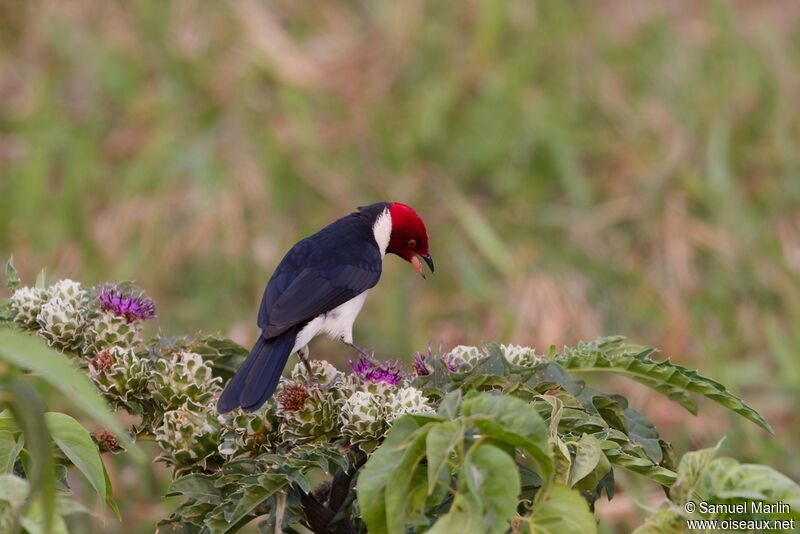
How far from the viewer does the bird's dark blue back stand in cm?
227

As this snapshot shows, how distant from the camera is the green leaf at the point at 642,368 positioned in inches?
59.4

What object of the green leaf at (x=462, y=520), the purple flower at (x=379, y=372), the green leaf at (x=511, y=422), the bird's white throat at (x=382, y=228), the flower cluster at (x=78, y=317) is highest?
the bird's white throat at (x=382, y=228)

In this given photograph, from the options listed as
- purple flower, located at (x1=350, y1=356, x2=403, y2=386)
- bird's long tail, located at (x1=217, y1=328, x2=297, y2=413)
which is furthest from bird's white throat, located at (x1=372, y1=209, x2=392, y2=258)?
purple flower, located at (x1=350, y1=356, x2=403, y2=386)

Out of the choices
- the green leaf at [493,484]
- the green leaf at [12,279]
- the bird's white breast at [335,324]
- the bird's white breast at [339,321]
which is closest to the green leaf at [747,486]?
the green leaf at [493,484]

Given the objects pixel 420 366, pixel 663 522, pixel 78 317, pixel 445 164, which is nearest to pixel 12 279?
pixel 78 317

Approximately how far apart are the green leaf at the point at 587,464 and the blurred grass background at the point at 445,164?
3.00 metres

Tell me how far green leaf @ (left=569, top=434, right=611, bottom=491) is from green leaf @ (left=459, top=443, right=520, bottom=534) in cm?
15

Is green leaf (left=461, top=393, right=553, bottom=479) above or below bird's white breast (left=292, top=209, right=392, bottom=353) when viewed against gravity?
below

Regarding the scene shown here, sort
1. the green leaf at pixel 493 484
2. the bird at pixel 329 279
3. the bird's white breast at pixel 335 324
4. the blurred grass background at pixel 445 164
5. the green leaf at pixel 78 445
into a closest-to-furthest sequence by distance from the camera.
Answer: the green leaf at pixel 493 484
the green leaf at pixel 78 445
the bird at pixel 329 279
the bird's white breast at pixel 335 324
the blurred grass background at pixel 445 164

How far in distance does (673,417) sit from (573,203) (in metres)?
1.05

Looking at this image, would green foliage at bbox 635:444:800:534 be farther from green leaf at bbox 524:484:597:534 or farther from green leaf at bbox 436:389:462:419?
green leaf at bbox 436:389:462:419

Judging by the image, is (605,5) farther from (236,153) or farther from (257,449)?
(257,449)

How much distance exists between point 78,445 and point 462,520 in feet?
1.57

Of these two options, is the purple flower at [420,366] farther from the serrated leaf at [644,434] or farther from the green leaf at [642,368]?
the serrated leaf at [644,434]
